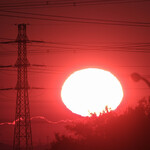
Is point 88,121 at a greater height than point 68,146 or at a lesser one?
greater

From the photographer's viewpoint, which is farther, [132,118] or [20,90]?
[20,90]

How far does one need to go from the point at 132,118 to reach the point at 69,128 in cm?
572

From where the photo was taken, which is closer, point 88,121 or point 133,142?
point 133,142

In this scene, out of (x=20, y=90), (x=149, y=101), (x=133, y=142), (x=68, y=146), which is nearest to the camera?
(x=133, y=142)

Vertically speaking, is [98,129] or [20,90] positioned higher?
[20,90]

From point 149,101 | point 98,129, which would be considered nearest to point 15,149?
point 98,129

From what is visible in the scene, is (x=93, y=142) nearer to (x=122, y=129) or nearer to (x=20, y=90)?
(x=122, y=129)

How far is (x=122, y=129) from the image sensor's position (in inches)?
1224

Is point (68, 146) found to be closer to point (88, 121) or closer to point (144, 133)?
point (88, 121)

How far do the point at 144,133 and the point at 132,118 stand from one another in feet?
8.72

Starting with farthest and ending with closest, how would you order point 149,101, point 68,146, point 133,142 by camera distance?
1. point 149,101
2. point 68,146
3. point 133,142

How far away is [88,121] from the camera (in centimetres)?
3344

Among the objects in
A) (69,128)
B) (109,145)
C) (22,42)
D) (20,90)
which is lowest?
(109,145)

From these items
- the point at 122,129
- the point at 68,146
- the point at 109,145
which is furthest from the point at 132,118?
the point at 68,146
